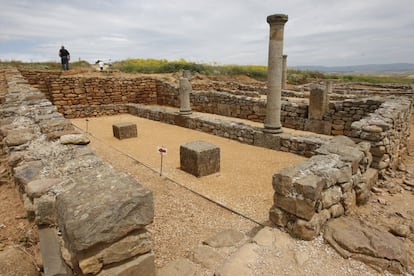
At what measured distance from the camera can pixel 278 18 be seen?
778cm

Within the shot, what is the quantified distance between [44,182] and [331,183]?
3.39 meters

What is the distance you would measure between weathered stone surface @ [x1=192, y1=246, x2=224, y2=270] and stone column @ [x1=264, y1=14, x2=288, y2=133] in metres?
5.81

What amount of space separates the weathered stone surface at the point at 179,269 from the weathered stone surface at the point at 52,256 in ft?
3.21

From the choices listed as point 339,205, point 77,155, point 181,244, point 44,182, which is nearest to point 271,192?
point 339,205

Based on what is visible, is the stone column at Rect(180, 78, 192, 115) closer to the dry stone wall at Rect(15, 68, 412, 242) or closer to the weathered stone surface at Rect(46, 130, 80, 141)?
the dry stone wall at Rect(15, 68, 412, 242)

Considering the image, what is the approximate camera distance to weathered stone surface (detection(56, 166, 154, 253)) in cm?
179

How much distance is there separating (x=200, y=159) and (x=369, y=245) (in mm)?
3835

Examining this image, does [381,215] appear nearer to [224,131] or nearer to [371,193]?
[371,193]

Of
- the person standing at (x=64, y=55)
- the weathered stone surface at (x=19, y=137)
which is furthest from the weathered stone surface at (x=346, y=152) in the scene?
the person standing at (x=64, y=55)

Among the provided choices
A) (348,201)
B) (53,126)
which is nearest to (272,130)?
(348,201)

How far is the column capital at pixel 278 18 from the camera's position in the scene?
7.75m

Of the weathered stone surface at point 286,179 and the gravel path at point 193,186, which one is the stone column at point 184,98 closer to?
the gravel path at point 193,186

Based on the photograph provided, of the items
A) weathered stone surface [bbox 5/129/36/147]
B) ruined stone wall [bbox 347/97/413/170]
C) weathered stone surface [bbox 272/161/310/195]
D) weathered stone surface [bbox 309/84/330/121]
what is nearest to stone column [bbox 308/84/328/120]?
weathered stone surface [bbox 309/84/330/121]

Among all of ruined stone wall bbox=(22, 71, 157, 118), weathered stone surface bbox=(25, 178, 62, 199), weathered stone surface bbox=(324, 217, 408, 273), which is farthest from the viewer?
ruined stone wall bbox=(22, 71, 157, 118)
